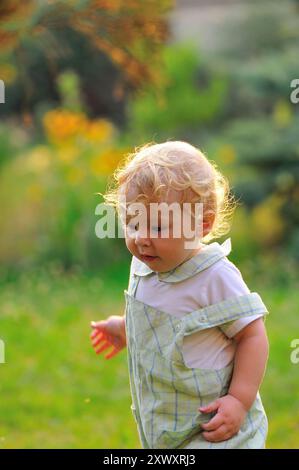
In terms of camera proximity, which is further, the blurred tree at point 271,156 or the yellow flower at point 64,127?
the yellow flower at point 64,127

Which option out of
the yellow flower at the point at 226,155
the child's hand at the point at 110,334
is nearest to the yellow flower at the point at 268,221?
the yellow flower at the point at 226,155

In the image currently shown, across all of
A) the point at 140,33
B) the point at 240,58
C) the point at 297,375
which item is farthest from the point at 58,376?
the point at 240,58


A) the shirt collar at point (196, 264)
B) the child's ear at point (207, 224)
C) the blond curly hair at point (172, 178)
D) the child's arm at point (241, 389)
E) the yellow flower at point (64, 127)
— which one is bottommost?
the child's arm at point (241, 389)

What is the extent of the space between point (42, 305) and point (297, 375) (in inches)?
87.6

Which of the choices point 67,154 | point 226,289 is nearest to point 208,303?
point 226,289

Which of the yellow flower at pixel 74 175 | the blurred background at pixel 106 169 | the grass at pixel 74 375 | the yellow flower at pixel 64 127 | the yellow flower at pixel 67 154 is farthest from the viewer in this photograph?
the yellow flower at pixel 64 127

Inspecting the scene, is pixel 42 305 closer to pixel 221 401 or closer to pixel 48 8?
pixel 48 8

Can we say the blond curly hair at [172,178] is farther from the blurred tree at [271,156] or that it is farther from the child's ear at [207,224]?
the blurred tree at [271,156]

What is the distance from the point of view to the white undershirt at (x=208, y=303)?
220 centimetres

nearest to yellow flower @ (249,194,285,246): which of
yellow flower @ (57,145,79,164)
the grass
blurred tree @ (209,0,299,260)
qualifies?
blurred tree @ (209,0,299,260)

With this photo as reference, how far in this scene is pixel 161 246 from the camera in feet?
7.16

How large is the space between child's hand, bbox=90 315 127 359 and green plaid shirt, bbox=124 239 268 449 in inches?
11.9

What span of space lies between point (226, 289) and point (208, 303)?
0.05m

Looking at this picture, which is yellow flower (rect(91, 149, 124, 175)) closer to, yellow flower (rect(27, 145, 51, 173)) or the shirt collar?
yellow flower (rect(27, 145, 51, 173))
